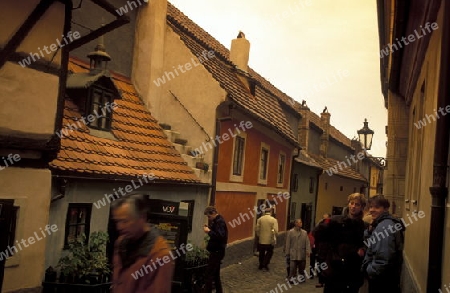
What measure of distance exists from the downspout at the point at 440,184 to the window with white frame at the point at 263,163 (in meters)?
13.3

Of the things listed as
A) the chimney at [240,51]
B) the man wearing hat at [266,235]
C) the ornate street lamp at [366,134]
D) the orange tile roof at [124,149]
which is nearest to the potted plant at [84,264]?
the orange tile roof at [124,149]

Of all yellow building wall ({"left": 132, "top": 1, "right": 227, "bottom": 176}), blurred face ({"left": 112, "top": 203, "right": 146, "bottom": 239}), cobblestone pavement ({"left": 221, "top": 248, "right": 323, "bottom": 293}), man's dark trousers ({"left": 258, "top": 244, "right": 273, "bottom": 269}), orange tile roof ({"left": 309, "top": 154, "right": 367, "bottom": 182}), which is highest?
yellow building wall ({"left": 132, "top": 1, "right": 227, "bottom": 176})

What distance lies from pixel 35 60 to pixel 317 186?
23.7 m

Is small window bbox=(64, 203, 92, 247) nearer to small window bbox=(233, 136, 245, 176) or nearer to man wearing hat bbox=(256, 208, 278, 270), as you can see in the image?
man wearing hat bbox=(256, 208, 278, 270)

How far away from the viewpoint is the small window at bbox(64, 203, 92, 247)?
8.62m

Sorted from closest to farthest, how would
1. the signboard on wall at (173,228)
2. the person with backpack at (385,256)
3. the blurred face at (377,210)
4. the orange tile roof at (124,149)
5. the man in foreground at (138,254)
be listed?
the man in foreground at (138,254)
the person with backpack at (385,256)
the blurred face at (377,210)
the signboard on wall at (173,228)
the orange tile roof at (124,149)

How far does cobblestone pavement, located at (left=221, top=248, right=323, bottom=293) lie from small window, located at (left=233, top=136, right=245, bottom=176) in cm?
311

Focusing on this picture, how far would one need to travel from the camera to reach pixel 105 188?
9523mm

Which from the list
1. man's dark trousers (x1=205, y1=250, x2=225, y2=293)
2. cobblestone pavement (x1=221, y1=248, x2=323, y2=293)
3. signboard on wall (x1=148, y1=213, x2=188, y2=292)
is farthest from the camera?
cobblestone pavement (x1=221, y1=248, x2=323, y2=293)

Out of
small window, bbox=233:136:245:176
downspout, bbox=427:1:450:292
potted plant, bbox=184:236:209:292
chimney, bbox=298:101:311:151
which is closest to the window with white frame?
small window, bbox=233:136:245:176

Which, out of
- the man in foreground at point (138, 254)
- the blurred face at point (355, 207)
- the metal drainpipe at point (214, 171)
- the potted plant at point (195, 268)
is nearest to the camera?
the man in foreground at point (138, 254)

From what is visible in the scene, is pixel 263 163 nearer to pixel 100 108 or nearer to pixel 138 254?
pixel 100 108

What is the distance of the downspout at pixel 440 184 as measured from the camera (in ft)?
15.5

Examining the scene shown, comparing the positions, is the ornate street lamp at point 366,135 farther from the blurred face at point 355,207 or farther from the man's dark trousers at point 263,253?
the blurred face at point 355,207
